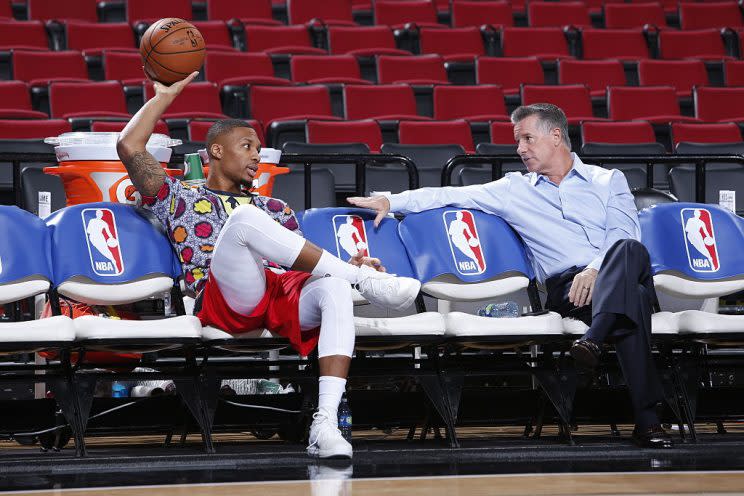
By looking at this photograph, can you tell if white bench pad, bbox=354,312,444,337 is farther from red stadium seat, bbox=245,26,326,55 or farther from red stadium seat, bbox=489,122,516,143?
red stadium seat, bbox=245,26,326,55

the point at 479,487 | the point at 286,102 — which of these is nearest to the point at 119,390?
the point at 479,487

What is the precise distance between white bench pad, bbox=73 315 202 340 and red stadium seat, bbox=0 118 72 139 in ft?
9.16

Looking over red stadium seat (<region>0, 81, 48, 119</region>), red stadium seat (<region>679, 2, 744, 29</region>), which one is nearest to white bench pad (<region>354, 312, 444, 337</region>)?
red stadium seat (<region>0, 81, 48, 119</region>)

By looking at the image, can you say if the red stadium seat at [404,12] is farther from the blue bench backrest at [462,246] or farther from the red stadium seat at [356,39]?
the blue bench backrest at [462,246]

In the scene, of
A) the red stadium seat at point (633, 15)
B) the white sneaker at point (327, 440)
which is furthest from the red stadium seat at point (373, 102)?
the white sneaker at point (327, 440)

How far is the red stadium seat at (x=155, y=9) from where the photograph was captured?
8023 millimetres

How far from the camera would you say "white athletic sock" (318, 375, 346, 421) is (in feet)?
9.61

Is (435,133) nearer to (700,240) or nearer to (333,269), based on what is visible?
(700,240)

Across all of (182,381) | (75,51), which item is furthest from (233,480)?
(75,51)

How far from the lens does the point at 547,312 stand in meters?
3.45

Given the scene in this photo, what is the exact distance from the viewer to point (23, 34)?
24.4ft

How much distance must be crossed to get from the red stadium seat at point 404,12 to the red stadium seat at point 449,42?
370mm

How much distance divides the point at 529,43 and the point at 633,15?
4.45 ft

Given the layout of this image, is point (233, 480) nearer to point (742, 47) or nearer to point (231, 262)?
point (231, 262)
